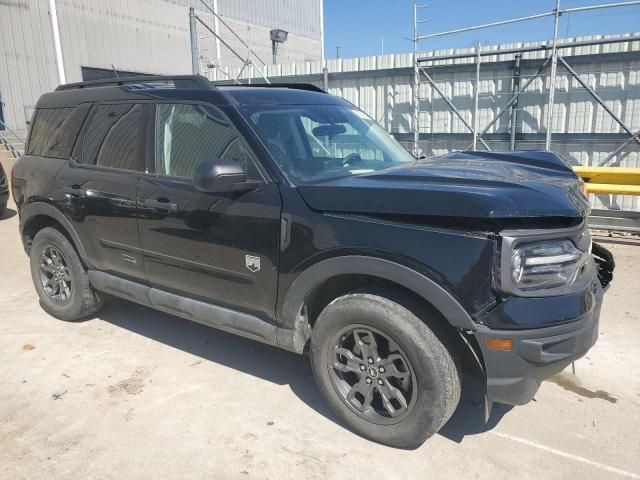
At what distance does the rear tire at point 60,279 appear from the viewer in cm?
433

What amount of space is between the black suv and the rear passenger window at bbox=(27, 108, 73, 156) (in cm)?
3

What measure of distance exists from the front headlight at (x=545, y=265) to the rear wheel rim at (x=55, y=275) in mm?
3669

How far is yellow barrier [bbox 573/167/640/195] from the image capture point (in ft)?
22.8

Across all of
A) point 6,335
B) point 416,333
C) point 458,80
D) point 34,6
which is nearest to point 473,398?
point 416,333

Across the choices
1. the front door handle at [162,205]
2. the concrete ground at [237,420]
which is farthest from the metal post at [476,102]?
the front door handle at [162,205]

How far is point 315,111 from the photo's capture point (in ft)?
12.1

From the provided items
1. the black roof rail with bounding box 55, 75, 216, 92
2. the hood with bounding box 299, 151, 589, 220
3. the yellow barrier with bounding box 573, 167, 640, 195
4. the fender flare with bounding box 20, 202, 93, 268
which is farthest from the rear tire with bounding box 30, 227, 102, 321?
the yellow barrier with bounding box 573, 167, 640, 195

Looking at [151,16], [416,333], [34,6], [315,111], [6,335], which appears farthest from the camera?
[151,16]

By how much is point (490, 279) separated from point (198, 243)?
1814 mm

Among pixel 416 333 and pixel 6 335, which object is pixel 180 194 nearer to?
pixel 416 333

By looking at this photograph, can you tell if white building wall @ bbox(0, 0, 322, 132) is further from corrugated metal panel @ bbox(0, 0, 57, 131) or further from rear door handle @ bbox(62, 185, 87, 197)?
rear door handle @ bbox(62, 185, 87, 197)

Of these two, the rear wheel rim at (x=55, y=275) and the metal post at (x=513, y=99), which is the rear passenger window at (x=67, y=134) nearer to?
the rear wheel rim at (x=55, y=275)

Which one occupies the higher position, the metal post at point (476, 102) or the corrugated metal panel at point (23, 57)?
the corrugated metal panel at point (23, 57)

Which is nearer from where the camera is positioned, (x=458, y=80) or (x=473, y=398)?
(x=473, y=398)
